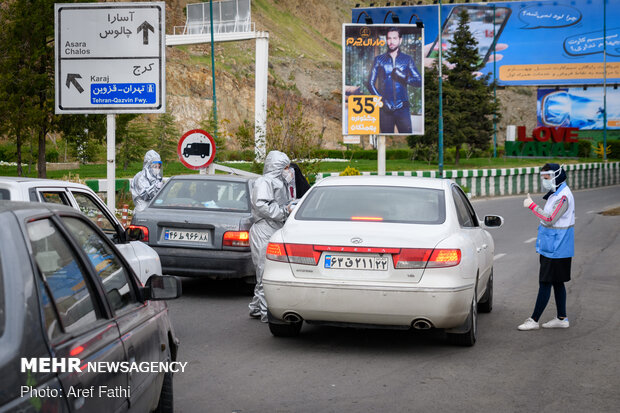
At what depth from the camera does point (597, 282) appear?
1189 cm

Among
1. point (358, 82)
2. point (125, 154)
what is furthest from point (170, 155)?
point (358, 82)

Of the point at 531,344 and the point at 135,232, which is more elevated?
the point at 135,232

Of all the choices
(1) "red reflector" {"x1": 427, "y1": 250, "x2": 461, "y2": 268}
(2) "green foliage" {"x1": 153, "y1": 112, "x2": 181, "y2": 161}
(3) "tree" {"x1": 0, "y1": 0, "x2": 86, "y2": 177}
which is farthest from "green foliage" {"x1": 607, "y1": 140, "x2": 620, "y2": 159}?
(1) "red reflector" {"x1": 427, "y1": 250, "x2": 461, "y2": 268}

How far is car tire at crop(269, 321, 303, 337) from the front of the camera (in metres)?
7.62

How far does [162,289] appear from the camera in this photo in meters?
4.13

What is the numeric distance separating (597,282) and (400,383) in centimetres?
667

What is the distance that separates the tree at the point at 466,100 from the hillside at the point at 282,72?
1863 cm

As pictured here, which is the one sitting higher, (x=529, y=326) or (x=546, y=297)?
(x=546, y=297)

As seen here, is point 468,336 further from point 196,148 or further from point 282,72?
point 282,72

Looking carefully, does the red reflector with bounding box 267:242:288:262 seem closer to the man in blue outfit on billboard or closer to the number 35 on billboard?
the number 35 on billboard

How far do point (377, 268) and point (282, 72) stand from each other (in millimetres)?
93441

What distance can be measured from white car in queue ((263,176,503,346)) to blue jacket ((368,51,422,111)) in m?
26.1

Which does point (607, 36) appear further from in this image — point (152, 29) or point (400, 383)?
point (400, 383)

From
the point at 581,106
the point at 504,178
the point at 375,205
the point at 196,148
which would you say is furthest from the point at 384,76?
the point at 581,106
